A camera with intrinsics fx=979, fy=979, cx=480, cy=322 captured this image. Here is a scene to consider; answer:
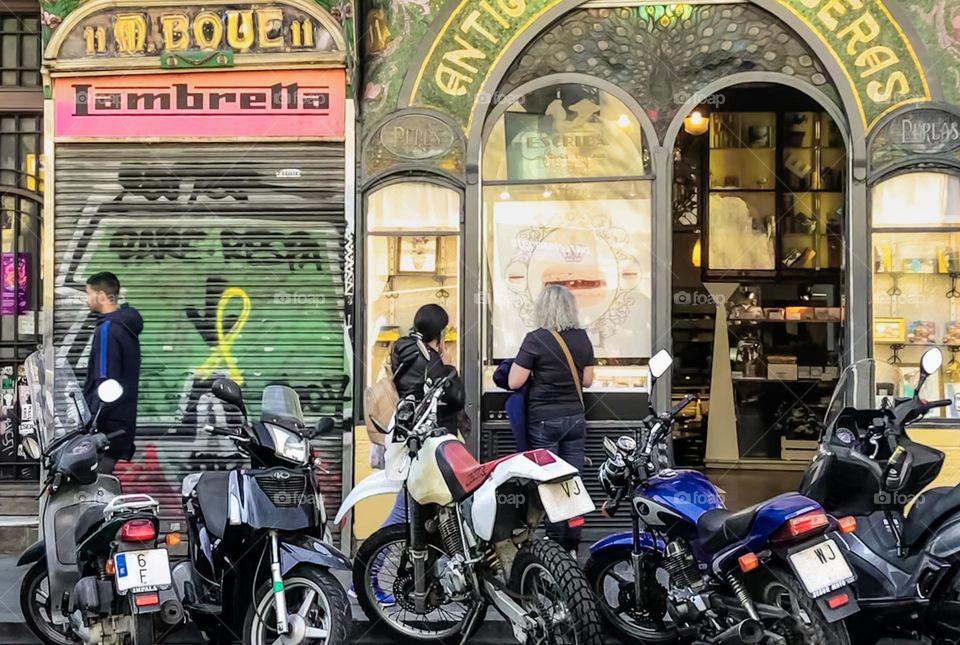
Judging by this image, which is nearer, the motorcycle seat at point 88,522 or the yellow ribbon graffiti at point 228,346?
the motorcycle seat at point 88,522

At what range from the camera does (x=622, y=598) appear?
17.4 feet

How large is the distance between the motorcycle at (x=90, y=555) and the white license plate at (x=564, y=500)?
1812mm

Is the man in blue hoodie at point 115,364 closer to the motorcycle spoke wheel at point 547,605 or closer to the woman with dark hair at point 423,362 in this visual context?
the woman with dark hair at point 423,362

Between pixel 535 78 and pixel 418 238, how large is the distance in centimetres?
160

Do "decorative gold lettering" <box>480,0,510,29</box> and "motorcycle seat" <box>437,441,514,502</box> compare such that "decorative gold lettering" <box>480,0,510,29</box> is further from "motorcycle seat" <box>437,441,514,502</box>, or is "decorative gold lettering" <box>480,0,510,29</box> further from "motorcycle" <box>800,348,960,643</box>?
"motorcycle" <box>800,348,960,643</box>

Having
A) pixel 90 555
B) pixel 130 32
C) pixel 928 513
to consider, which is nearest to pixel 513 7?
pixel 130 32

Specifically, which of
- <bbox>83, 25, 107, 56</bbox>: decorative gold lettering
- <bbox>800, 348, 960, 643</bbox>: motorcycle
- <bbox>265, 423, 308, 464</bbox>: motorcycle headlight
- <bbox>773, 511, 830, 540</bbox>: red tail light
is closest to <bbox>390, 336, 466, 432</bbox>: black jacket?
<bbox>265, 423, 308, 464</bbox>: motorcycle headlight

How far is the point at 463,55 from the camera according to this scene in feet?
25.6

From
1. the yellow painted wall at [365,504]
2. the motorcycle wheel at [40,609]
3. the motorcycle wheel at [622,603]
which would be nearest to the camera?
the motorcycle wheel at [622,603]

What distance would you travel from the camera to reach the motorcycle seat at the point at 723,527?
4402mm

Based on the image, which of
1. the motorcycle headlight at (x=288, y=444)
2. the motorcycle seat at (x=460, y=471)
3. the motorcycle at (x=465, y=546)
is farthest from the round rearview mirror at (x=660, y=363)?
the motorcycle headlight at (x=288, y=444)

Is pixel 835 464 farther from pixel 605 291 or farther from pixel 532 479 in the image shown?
pixel 605 291

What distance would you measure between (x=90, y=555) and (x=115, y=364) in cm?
204

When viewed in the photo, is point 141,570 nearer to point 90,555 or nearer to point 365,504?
point 90,555
